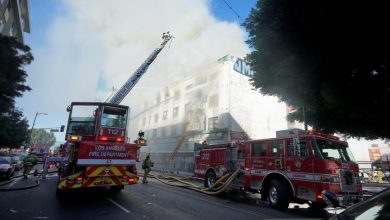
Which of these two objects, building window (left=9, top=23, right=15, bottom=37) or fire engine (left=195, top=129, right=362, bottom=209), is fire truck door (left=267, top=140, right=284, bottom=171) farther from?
building window (left=9, top=23, right=15, bottom=37)

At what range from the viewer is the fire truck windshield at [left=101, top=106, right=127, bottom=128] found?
898 cm

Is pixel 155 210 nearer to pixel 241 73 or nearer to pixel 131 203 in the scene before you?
pixel 131 203

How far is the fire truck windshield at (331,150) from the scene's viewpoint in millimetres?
7918

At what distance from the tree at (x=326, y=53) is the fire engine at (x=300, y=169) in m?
1.94

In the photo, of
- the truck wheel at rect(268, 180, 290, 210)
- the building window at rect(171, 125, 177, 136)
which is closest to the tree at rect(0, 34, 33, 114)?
the truck wheel at rect(268, 180, 290, 210)

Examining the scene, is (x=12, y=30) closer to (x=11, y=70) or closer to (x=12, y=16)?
(x=12, y=16)

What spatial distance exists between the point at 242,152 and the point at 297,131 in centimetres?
302

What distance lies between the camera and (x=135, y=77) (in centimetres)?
1661

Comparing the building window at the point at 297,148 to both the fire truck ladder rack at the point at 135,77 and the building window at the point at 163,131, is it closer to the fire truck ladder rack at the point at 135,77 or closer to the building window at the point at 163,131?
the fire truck ladder rack at the point at 135,77

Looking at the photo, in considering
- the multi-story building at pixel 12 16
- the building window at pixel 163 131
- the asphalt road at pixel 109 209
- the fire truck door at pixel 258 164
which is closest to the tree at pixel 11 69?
the asphalt road at pixel 109 209

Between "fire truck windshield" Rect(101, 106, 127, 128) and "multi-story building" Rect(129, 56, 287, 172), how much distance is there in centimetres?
1507

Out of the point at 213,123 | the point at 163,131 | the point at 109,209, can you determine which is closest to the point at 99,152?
the point at 109,209

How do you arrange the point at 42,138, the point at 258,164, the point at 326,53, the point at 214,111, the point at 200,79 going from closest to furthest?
the point at 326,53 < the point at 258,164 < the point at 214,111 < the point at 200,79 < the point at 42,138

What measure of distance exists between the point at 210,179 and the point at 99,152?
→ 6950 mm
